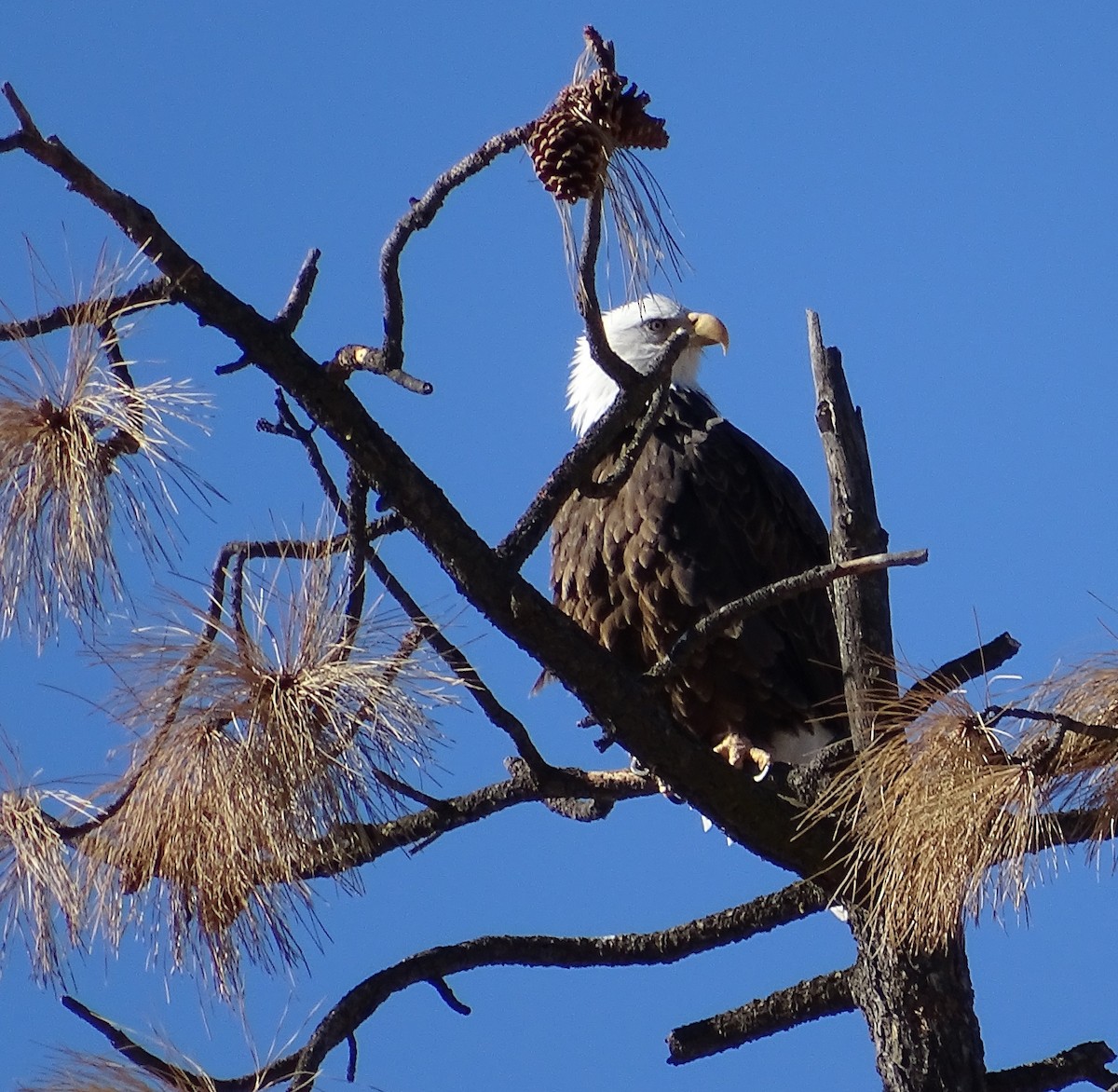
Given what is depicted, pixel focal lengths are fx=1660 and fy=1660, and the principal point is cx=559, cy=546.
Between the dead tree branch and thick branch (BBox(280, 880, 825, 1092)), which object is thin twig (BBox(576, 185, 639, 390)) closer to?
the dead tree branch

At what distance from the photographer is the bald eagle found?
12.3 feet

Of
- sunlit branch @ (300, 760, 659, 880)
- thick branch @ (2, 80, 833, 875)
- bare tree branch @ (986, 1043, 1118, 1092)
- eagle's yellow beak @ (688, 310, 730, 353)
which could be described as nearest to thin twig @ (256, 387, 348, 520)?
thick branch @ (2, 80, 833, 875)

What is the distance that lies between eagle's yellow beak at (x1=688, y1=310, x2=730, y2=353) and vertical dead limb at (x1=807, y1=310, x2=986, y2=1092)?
6.16 ft

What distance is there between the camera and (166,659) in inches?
84.4

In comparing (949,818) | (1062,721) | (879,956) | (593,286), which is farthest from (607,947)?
(593,286)

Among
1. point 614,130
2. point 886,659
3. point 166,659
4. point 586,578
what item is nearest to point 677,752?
point 886,659

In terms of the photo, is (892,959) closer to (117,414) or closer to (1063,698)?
(1063,698)

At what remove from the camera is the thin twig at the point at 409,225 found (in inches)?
76.8

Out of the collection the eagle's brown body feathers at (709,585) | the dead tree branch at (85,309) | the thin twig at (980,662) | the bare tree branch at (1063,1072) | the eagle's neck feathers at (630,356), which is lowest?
the bare tree branch at (1063,1072)

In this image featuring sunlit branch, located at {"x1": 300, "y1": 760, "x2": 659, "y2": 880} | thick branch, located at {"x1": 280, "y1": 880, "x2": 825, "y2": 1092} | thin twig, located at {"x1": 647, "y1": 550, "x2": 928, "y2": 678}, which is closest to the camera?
thin twig, located at {"x1": 647, "y1": 550, "x2": 928, "y2": 678}

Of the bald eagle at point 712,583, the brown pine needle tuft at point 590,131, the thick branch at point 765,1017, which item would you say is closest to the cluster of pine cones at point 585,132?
the brown pine needle tuft at point 590,131

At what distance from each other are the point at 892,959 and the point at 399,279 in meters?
1.28

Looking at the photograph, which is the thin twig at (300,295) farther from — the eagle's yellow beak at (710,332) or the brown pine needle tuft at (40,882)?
the eagle's yellow beak at (710,332)

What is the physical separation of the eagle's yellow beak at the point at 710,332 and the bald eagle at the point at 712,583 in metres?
0.57
